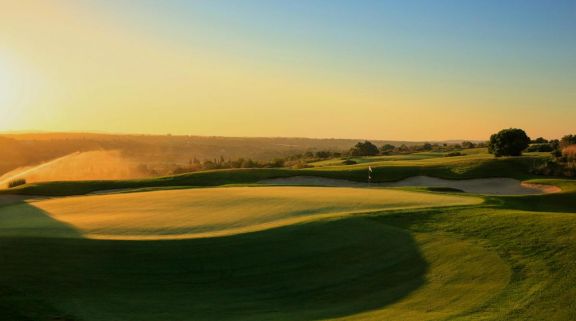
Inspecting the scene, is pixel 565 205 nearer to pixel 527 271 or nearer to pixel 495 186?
pixel 495 186

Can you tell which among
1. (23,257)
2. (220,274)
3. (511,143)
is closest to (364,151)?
(511,143)

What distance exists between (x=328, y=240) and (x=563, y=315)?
5881 millimetres

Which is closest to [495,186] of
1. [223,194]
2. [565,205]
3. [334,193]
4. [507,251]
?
[565,205]

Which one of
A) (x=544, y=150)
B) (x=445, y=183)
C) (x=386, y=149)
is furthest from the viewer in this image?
(x=386, y=149)

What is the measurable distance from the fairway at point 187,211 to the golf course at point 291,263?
104 mm

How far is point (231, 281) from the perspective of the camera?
37.9ft

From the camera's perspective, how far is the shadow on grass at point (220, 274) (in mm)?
10086

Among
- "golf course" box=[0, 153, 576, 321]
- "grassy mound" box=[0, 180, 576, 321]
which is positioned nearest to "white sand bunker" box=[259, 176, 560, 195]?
"golf course" box=[0, 153, 576, 321]

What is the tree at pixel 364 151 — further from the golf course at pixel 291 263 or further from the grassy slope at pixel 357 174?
the golf course at pixel 291 263

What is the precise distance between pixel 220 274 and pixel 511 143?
122 feet

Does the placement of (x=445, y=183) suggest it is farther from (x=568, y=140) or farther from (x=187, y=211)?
(x=568, y=140)

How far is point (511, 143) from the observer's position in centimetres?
4338

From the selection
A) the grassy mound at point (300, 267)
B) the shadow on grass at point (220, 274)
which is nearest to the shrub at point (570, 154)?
the grassy mound at point (300, 267)

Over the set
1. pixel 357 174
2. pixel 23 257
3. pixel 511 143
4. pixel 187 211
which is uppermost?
pixel 511 143
